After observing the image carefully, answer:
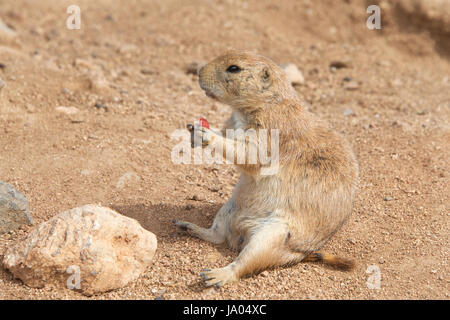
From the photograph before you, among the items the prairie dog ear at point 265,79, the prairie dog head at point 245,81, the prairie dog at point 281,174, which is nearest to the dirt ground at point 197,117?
the prairie dog at point 281,174

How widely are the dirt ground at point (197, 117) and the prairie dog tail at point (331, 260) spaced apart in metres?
0.07

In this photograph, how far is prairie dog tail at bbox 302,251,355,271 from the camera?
4.62m

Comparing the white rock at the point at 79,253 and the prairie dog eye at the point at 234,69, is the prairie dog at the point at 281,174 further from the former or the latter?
the white rock at the point at 79,253

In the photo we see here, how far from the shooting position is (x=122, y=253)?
14.1 ft

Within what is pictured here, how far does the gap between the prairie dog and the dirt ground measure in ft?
0.91

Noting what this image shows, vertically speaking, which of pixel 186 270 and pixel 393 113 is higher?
pixel 393 113

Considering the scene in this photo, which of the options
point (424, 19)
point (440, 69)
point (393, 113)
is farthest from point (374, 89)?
point (424, 19)

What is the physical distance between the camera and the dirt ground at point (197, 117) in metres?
4.58

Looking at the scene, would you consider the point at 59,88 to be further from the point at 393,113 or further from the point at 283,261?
the point at 393,113

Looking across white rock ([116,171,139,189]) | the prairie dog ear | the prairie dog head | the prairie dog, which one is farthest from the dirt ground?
the prairie dog ear

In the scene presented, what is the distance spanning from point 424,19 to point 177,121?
573 centimetres

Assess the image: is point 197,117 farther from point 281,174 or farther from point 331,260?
point 331,260

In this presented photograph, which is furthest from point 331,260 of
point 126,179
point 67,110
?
point 67,110

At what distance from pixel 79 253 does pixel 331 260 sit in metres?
2.09
